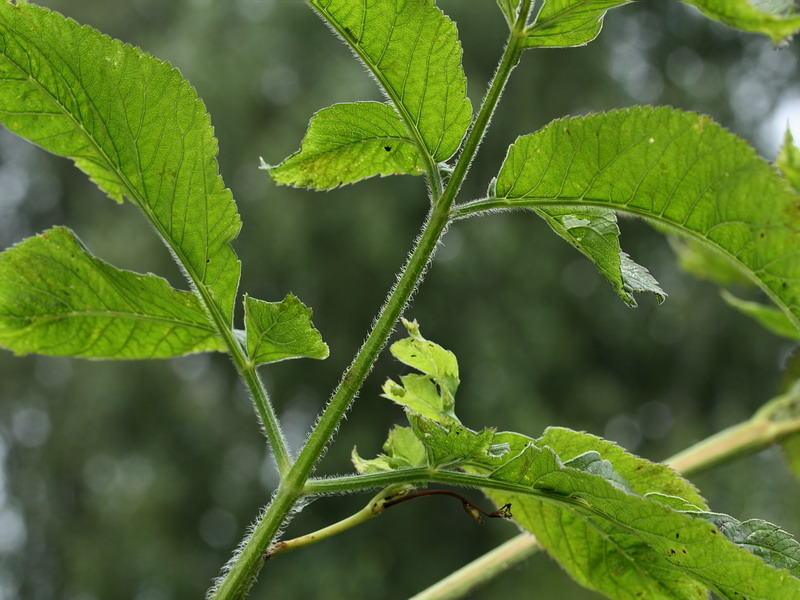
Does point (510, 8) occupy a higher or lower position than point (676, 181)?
higher

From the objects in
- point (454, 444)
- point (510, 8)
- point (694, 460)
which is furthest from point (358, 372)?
point (694, 460)

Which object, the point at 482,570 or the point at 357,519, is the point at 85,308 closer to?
the point at 357,519

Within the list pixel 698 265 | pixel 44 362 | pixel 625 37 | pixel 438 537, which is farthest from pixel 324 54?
pixel 698 265

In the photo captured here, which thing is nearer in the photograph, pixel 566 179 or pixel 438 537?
pixel 566 179

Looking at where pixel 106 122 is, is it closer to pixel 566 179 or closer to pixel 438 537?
pixel 566 179

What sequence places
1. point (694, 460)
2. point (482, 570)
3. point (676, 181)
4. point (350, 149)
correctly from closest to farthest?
point (676, 181) → point (350, 149) → point (482, 570) → point (694, 460)
